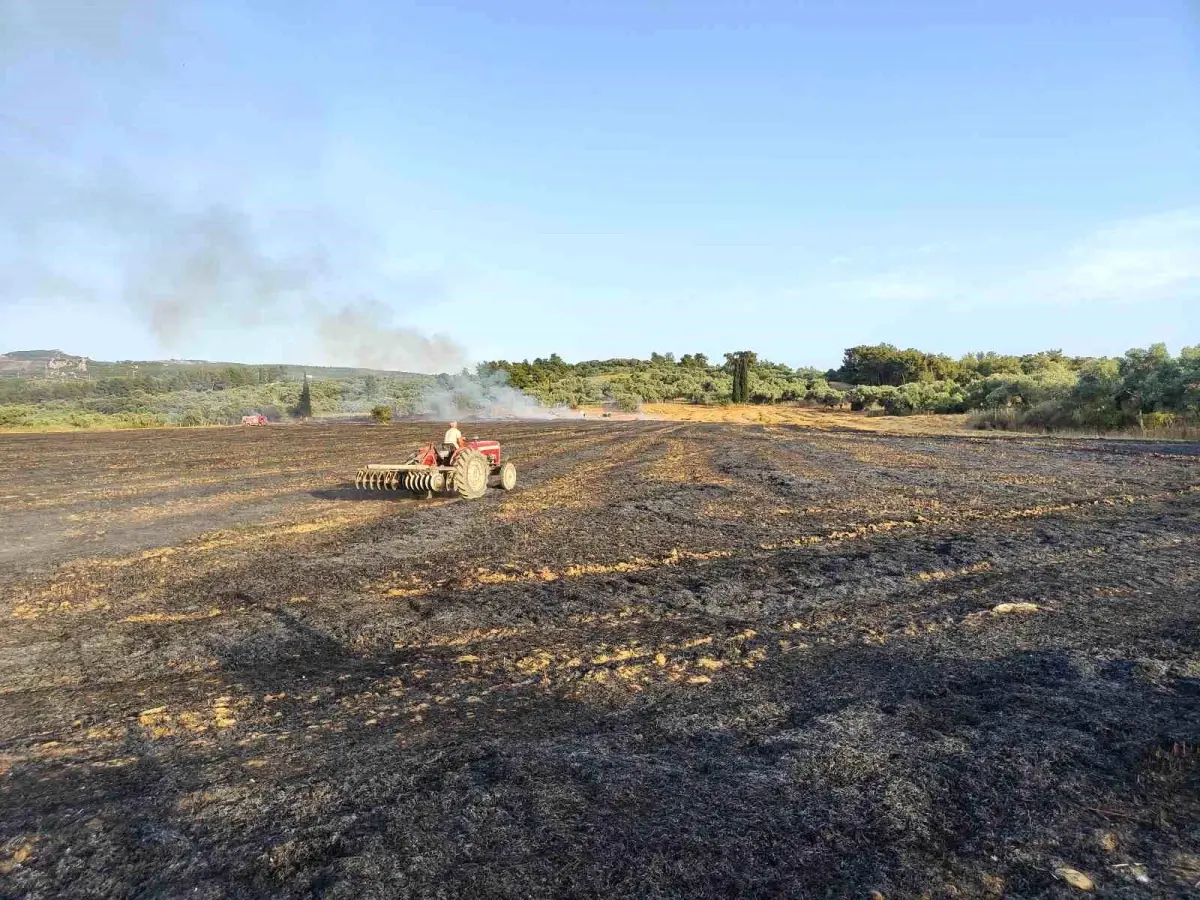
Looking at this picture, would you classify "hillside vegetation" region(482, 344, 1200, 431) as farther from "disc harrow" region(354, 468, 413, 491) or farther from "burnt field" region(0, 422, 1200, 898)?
"disc harrow" region(354, 468, 413, 491)

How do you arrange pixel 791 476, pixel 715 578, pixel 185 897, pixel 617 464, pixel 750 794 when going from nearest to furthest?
pixel 185 897 → pixel 750 794 → pixel 715 578 → pixel 791 476 → pixel 617 464

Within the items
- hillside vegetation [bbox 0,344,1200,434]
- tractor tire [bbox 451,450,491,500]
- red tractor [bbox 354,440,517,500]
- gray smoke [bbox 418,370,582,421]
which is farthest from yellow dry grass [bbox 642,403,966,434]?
red tractor [bbox 354,440,517,500]

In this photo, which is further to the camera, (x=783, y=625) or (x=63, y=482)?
(x=63, y=482)

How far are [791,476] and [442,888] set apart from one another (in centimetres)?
1396

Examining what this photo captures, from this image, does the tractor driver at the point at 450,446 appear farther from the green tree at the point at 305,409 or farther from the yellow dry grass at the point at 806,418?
the green tree at the point at 305,409

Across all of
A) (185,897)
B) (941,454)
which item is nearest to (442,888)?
(185,897)

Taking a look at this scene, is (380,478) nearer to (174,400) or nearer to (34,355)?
(174,400)

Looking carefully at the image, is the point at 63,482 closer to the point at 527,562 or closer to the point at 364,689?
the point at 527,562

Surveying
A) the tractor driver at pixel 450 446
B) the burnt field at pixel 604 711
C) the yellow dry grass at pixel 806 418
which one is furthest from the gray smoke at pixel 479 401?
the burnt field at pixel 604 711

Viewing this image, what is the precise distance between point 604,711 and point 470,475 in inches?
347

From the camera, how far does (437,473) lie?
40.3 ft

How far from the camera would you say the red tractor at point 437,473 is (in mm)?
12141

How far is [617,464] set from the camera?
1903 cm

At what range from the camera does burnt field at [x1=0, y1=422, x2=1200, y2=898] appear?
110 inches
